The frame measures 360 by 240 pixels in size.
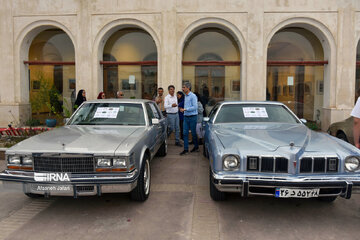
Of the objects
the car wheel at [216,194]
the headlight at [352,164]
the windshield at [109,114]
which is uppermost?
the windshield at [109,114]

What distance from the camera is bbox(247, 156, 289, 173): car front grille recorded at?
3209 mm

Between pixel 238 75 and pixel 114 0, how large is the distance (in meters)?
5.99

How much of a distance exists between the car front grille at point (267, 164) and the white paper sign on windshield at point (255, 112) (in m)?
2.00

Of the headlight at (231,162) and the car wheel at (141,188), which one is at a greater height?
the headlight at (231,162)

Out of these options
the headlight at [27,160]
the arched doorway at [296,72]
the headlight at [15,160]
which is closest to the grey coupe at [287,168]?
the headlight at [27,160]

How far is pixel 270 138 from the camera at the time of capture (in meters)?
3.82

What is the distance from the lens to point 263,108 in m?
5.28

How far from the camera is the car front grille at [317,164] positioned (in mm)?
3191

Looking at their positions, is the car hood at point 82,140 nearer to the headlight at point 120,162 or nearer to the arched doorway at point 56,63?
the headlight at point 120,162

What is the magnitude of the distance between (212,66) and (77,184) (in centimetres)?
923

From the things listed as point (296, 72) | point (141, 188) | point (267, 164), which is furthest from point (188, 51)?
point (267, 164)

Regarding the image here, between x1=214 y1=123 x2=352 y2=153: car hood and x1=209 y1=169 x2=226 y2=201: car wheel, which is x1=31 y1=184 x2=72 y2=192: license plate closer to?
x1=209 y1=169 x2=226 y2=201: car wheel

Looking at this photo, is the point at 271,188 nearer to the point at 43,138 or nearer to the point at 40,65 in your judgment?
the point at 43,138

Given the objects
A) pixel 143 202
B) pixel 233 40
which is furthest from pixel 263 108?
pixel 233 40
